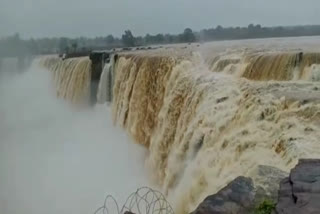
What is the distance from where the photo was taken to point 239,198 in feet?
13.9

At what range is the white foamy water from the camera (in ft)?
38.1

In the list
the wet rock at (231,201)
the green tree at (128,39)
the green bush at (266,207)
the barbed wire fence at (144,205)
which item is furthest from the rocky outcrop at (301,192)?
the green tree at (128,39)

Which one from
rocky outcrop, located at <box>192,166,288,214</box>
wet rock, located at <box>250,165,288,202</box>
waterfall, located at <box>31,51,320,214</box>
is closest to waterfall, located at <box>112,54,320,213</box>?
waterfall, located at <box>31,51,320,214</box>

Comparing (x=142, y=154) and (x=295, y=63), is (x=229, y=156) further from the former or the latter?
(x=142, y=154)

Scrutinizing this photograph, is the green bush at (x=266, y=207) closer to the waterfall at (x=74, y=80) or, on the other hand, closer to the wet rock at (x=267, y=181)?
the wet rock at (x=267, y=181)

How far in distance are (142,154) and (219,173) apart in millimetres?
5482

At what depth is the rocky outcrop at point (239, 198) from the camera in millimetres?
Result: 4102

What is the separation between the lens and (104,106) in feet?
59.1

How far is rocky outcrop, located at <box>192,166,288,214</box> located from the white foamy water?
Result: 6272 mm

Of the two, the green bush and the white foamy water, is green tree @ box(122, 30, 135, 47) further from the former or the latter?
the green bush

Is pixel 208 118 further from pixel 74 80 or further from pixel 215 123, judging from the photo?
pixel 74 80

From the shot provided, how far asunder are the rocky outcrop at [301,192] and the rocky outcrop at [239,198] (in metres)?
0.19

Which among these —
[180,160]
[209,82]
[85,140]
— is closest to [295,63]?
[209,82]

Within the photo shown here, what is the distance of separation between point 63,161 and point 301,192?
11.5 m
